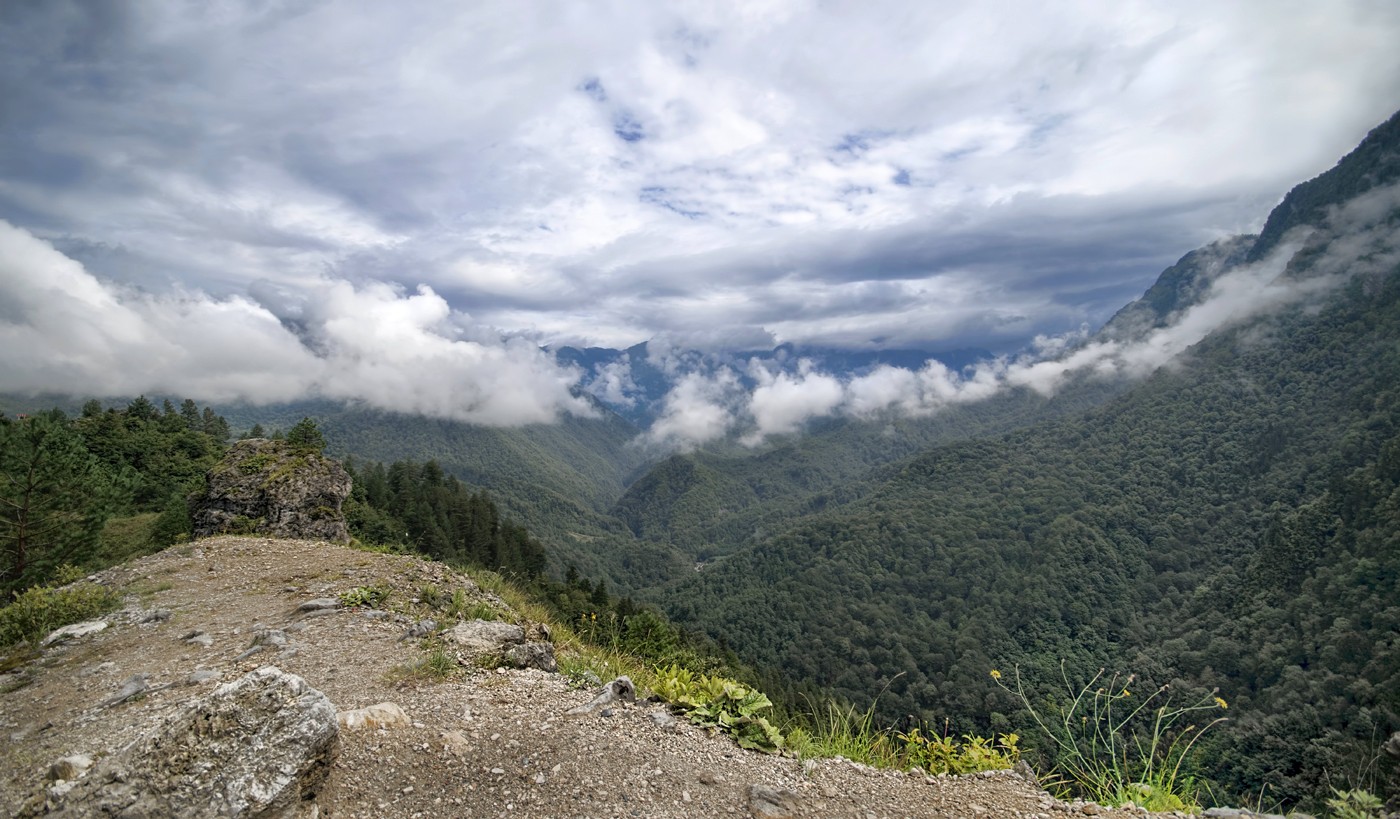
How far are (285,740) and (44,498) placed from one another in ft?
62.3

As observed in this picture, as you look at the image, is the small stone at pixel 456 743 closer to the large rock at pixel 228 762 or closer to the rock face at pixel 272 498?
the large rock at pixel 228 762

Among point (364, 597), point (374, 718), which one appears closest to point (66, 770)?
point (374, 718)

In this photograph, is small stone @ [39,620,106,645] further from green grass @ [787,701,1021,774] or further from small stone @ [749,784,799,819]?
green grass @ [787,701,1021,774]

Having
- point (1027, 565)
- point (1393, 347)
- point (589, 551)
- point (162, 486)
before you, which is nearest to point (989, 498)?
point (1027, 565)

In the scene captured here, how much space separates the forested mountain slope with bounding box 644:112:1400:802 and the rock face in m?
48.2

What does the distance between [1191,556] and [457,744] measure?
163 meters

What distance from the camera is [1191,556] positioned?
121250 mm

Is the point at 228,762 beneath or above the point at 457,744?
above

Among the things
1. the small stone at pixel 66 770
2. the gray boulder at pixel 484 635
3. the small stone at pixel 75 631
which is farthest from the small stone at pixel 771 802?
the small stone at pixel 75 631

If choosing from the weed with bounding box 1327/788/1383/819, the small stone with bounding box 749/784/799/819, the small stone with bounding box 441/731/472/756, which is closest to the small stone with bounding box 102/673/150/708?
the small stone with bounding box 441/731/472/756

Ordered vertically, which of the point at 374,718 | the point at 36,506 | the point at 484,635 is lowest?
the point at 484,635

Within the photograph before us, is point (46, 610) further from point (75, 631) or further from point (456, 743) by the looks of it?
point (456, 743)

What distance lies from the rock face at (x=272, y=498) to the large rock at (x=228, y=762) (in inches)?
592

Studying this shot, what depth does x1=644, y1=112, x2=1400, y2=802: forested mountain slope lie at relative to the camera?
68.9 m
